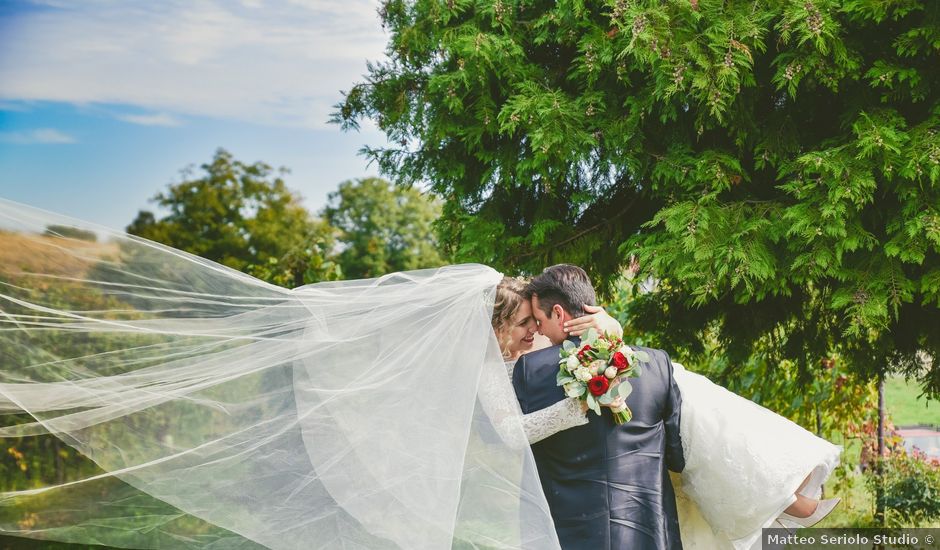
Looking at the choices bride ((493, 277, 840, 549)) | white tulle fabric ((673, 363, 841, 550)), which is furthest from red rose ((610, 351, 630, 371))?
white tulle fabric ((673, 363, 841, 550))

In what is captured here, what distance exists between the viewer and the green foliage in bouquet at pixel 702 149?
3.87m

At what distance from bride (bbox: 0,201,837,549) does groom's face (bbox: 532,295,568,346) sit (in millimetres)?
119

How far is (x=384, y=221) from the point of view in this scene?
45594mm

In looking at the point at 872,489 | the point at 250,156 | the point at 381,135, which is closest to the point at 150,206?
the point at 250,156

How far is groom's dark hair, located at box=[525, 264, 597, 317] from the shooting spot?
10.6ft

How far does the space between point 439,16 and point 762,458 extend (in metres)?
3.22

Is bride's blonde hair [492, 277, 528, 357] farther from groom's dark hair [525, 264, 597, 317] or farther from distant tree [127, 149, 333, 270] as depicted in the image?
distant tree [127, 149, 333, 270]

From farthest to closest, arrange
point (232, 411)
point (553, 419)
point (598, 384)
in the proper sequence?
point (232, 411), point (553, 419), point (598, 384)

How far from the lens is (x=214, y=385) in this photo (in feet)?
10.0

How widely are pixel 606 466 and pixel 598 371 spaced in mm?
427

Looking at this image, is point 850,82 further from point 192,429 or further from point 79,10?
point 79,10

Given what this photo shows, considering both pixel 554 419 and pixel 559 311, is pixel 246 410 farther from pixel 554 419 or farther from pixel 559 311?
pixel 559 311

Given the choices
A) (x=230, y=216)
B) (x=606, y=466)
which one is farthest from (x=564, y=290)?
(x=230, y=216)

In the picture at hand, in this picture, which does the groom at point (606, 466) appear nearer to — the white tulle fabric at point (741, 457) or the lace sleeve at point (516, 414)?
the lace sleeve at point (516, 414)
